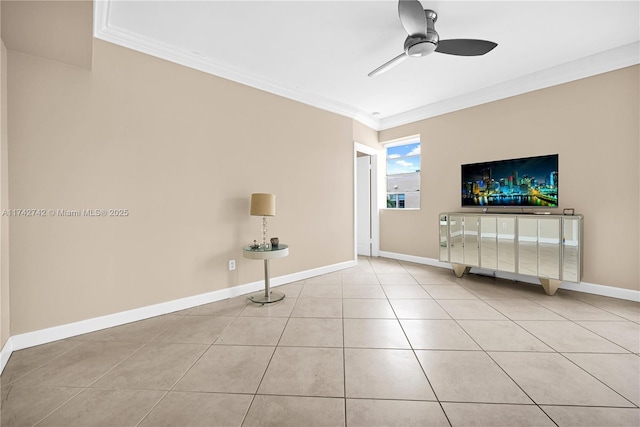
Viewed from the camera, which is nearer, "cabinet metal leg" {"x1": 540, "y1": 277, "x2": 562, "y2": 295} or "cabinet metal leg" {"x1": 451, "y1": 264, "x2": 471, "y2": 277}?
"cabinet metal leg" {"x1": 540, "y1": 277, "x2": 562, "y2": 295}

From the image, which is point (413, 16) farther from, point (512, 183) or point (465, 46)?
point (512, 183)

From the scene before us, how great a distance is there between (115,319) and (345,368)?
2.20m

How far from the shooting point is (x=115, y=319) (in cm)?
251

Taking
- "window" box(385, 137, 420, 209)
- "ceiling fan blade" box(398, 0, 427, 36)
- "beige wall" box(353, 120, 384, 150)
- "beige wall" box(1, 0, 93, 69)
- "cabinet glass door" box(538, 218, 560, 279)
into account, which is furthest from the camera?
"window" box(385, 137, 420, 209)

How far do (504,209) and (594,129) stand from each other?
1.32 meters

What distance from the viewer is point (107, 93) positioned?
2.48 metres

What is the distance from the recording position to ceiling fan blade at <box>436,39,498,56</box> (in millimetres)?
2381

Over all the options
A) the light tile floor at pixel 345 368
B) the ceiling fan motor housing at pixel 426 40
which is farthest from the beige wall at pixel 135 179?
the ceiling fan motor housing at pixel 426 40

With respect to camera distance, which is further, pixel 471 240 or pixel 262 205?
pixel 471 240

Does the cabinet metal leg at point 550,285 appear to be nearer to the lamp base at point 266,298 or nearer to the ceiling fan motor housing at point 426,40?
the ceiling fan motor housing at point 426,40

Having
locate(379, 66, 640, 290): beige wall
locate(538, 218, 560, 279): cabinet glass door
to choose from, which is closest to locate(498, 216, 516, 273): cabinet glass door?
locate(538, 218, 560, 279): cabinet glass door

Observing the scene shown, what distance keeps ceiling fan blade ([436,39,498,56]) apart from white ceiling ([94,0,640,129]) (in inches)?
9.9

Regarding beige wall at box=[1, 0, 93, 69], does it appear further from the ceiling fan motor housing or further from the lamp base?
the lamp base

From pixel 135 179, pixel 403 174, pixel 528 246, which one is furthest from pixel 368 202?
pixel 135 179
